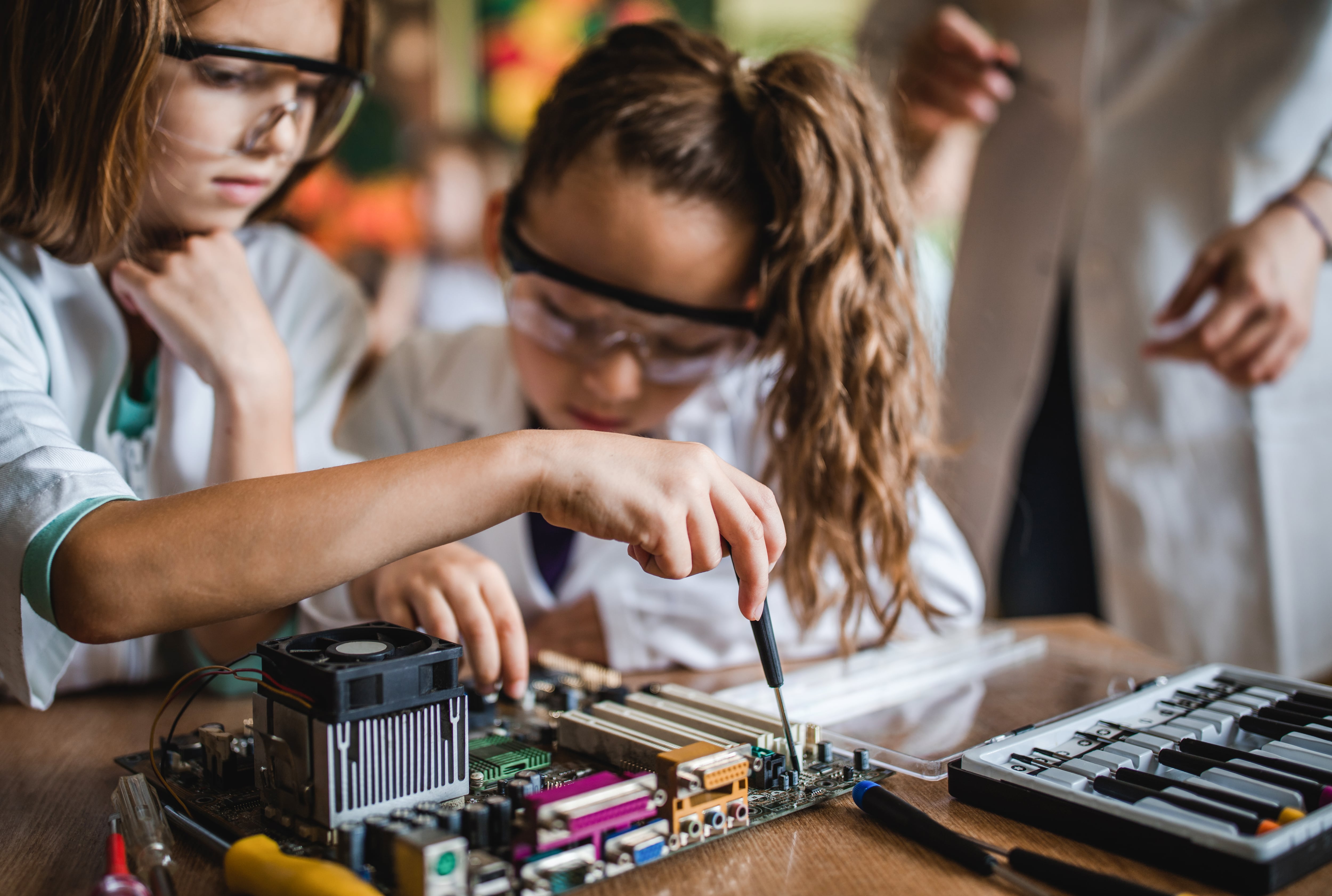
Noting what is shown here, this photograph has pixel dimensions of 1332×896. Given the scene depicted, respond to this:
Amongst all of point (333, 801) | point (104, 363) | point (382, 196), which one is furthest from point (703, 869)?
point (382, 196)

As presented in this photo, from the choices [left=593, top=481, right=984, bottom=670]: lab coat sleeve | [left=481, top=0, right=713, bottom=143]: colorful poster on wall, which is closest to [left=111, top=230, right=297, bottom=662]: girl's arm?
[left=593, top=481, right=984, bottom=670]: lab coat sleeve

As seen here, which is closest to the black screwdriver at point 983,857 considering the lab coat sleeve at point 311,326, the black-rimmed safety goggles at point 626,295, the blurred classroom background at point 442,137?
the black-rimmed safety goggles at point 626,295

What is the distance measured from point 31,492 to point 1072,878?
701 mm

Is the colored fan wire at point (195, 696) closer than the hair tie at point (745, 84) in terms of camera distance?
Yes

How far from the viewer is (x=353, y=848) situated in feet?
1.71

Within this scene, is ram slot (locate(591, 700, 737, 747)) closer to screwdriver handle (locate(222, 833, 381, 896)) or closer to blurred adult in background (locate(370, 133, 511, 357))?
screwdriver handle (locate(222, 833, 381, 896))

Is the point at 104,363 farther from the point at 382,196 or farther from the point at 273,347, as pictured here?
the point at 382,196

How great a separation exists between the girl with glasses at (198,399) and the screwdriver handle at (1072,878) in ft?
0.76

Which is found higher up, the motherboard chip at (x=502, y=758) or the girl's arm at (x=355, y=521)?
the girl's arm at (x=355, y=521)

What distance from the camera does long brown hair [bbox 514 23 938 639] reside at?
101 centimetres

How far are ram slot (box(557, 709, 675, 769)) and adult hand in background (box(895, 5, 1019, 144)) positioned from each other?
1.06 metres

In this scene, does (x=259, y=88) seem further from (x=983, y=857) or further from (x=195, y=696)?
(x=983, y=857)

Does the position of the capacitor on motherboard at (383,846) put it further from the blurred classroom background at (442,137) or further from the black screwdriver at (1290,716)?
the blurred classroom background at (442,137)

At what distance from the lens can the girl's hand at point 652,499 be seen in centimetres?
62
